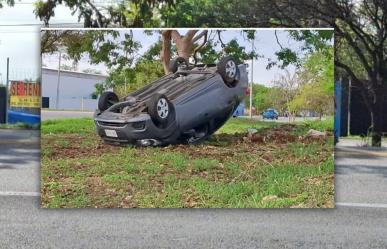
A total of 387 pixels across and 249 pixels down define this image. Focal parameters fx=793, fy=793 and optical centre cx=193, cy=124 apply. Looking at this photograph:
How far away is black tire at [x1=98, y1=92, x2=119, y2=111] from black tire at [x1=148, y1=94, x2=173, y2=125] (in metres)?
0.40

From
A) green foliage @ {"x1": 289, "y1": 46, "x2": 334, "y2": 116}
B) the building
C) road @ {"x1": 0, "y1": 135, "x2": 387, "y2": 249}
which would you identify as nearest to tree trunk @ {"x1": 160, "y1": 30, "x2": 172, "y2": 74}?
the building

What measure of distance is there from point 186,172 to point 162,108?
694mm

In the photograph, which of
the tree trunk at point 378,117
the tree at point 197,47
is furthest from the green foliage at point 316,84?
the tree trunk at point 378,117

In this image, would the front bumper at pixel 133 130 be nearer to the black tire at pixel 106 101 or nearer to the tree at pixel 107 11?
the black tire at pixel 106 101

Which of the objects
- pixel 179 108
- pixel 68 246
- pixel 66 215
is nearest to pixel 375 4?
pixel 179 108

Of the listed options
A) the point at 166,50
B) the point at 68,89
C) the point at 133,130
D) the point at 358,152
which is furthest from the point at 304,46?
the point at 358,152

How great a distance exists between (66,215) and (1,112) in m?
10.8

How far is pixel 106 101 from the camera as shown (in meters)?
8.05

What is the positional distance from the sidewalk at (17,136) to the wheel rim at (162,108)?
7.20 m

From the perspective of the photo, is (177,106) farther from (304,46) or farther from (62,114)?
(304,46)

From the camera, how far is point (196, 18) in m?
12.1

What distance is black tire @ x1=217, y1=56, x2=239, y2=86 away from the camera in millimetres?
7984

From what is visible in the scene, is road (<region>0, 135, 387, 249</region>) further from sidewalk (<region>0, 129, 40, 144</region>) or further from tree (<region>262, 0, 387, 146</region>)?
sidewalk (<region>0, 129, 40, 144</region>)

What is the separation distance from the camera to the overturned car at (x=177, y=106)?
799 centimetres
